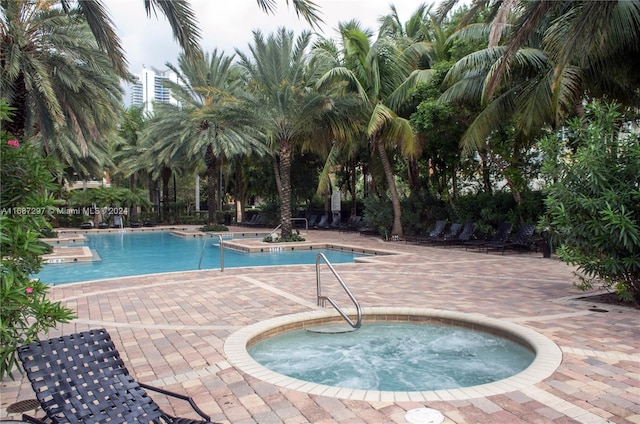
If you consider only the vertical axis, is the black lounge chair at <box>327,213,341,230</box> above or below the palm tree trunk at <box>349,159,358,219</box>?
below

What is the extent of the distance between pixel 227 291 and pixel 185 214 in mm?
31000

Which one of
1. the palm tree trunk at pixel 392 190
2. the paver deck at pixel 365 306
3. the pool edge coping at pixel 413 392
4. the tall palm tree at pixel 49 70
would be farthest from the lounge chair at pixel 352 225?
the pool edge coping at pixel 413 392

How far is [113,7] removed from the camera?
22.7 ft

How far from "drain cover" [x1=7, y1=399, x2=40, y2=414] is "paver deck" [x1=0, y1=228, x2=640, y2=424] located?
0.35 feet

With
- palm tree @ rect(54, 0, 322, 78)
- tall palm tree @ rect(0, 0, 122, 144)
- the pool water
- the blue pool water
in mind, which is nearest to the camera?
the pool water

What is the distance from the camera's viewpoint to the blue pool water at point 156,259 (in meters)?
14.8

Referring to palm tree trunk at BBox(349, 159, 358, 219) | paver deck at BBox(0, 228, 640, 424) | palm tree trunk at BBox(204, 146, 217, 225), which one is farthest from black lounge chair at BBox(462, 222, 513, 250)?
palm tree trunk at BBox(204, 146, 217, 225)

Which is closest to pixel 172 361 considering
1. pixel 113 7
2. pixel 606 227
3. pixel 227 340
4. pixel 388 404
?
pixel 227 340

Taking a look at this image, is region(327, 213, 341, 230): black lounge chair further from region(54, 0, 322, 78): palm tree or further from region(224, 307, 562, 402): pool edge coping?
region(54, 0, 322, 78): palm tree

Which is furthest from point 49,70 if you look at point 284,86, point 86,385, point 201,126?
point 201,126

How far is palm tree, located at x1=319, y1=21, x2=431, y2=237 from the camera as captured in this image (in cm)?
1800

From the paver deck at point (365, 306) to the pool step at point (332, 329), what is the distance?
2.00 ft

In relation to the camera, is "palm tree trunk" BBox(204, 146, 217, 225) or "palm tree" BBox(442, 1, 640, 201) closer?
"palm tree" BBox(442, 1, 640, 201)

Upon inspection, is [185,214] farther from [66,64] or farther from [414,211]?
[66,64]
